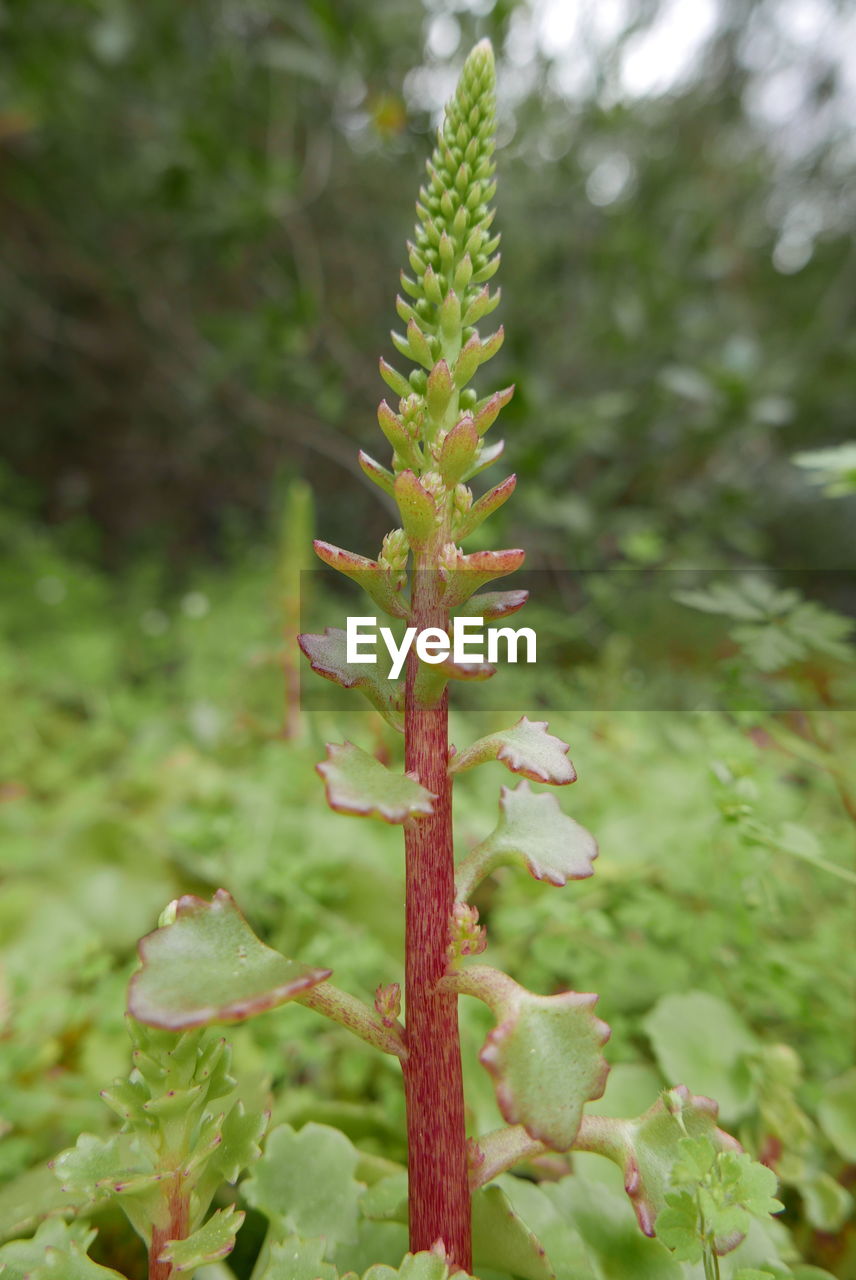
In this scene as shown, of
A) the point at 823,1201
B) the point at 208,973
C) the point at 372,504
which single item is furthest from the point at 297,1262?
the point at 372,504

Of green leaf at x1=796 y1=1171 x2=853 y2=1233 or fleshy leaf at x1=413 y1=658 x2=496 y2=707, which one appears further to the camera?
green leaf at x1=796 y1=1171 x2=853 y2=1233

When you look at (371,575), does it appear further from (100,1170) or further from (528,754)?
(100,1170)

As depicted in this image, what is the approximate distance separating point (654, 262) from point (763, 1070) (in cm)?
180

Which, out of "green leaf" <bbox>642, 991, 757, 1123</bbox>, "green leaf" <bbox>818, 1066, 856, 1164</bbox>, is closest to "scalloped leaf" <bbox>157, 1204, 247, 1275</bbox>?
"green leaf" <bbox>642, 991, 757, 1123</bbox>

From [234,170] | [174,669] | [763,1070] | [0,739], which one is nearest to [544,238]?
[234,170]

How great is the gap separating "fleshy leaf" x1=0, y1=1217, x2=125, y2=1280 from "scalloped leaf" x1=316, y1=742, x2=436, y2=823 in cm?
25

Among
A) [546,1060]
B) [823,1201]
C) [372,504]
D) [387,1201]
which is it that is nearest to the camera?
[546,1060]

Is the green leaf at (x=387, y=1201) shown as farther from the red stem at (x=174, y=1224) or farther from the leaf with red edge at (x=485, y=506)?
the leaf with red edge at (x=485, y=506)

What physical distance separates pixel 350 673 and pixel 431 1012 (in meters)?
0.17

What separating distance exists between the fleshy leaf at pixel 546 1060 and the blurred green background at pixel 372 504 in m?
0.25

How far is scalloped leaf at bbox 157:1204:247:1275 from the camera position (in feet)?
1.03

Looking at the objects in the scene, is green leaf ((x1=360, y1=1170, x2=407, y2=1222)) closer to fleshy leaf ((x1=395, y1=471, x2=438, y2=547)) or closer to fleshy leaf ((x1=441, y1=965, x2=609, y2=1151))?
fleshy leaf ((x1=441, y1=965, x2=609, y2=1151))

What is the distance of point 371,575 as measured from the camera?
366mm

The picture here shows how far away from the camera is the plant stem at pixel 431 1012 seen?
1.16 feet
